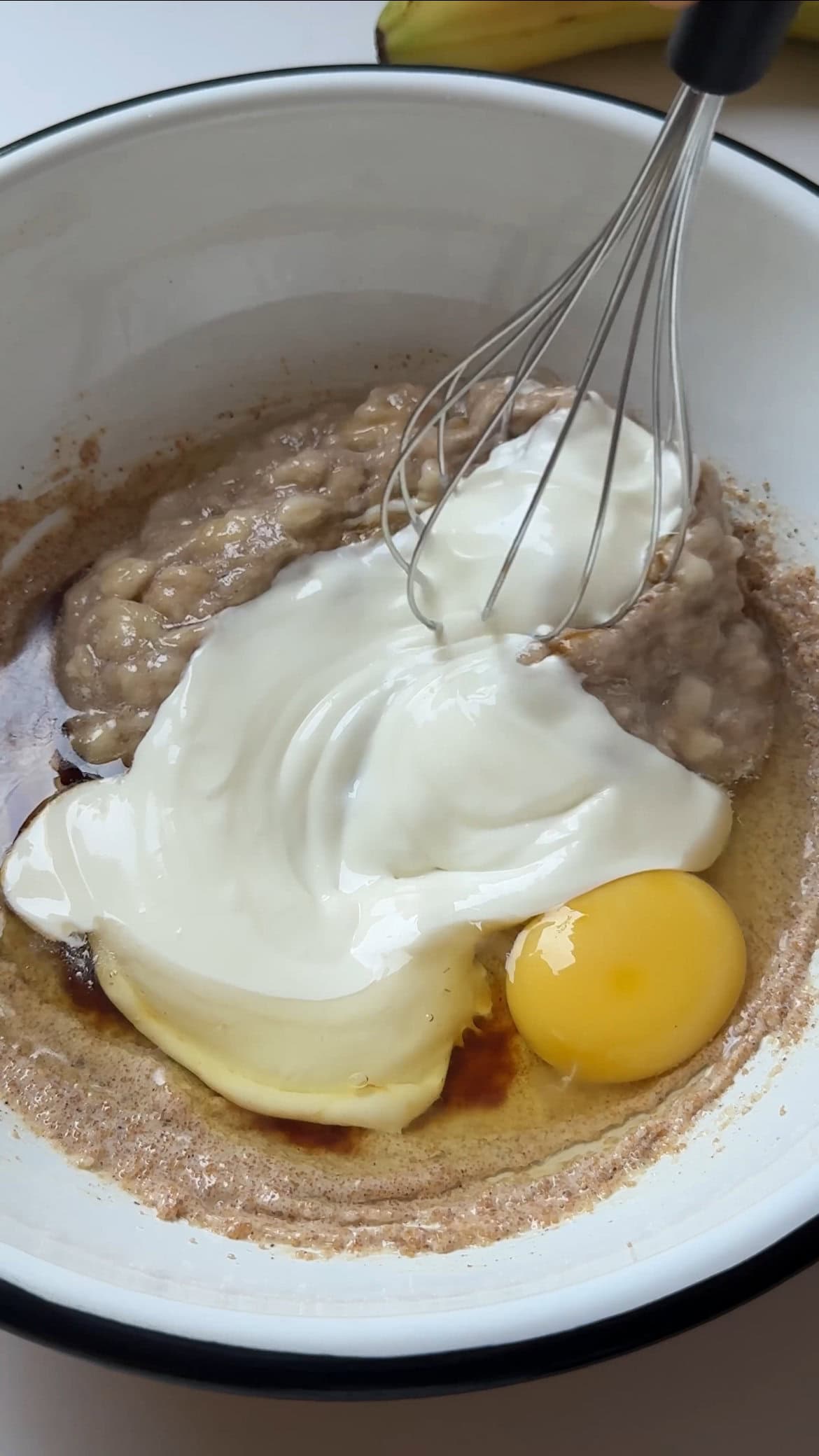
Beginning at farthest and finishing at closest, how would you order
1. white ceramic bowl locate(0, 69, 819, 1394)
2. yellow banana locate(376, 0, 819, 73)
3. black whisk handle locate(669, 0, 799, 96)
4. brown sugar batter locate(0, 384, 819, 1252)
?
yellow banana locate(376, 0, 819, 73), brown sugar batter locate(0, 384, 819, 1252), white ceramic bowl locate(0, 69, 819, 1394), black whisk handle locate(669, 0, 799, 96)

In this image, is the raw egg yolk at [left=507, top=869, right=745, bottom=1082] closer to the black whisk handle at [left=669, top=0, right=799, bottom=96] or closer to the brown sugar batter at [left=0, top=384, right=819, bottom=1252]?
the brown sugar batter at [left=0, top=384, right=819, bottom=1252]

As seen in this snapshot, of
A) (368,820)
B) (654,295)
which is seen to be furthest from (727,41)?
(368,820)

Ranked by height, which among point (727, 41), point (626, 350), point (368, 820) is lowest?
point (368, 820)

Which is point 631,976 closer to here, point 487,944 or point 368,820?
point 487,944

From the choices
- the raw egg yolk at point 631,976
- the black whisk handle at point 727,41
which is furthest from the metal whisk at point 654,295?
the raw egg yolk at point 631,976

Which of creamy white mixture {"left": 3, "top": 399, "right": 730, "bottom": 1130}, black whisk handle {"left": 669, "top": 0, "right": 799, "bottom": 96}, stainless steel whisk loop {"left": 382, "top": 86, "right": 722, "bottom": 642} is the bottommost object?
creamy white mixture {"left": 3, "top": 399, "right": 730, "bottom": 1130}

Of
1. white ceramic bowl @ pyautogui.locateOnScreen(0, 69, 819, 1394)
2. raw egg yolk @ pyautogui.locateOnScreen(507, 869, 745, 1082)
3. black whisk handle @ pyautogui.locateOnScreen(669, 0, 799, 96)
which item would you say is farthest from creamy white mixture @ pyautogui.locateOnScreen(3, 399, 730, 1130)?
black whisk handle @ pyautogui.locateOnScreen(669, 0, 799, 96)

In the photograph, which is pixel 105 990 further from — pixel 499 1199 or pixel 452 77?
pixel 452 77

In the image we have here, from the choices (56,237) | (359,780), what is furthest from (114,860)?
(56,237)
